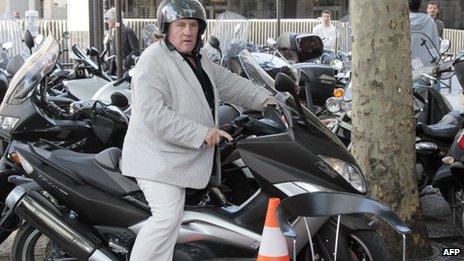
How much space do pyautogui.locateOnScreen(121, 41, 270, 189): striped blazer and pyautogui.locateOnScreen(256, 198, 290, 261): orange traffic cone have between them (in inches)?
21.0

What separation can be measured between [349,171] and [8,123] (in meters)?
2.59

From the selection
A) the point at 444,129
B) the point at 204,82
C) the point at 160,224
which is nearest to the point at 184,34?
the point at 204,82

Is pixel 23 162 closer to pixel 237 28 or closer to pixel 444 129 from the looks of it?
pixel 444 129

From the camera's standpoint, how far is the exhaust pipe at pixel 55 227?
3893mm

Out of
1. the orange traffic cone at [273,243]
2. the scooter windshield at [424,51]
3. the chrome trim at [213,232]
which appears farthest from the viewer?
the scooter windshield at [424,51]

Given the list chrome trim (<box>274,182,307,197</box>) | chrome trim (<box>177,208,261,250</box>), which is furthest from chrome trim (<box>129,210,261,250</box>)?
chrome trim (<box>274,182,307,197</box>)

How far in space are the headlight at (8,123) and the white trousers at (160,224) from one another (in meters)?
1.72

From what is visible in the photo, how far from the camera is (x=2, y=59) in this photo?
10656mm

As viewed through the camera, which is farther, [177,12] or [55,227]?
[55,227]

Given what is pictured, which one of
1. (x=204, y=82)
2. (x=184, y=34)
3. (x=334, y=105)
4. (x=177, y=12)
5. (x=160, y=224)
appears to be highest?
(x=177, y=12)

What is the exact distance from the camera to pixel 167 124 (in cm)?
355

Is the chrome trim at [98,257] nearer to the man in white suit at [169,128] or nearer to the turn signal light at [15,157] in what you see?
the man in white suit at [169,128]

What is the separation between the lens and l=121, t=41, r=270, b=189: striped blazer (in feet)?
11.7

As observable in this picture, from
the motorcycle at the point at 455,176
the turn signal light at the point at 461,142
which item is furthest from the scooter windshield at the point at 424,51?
the turn signal light at the point at 461,142
